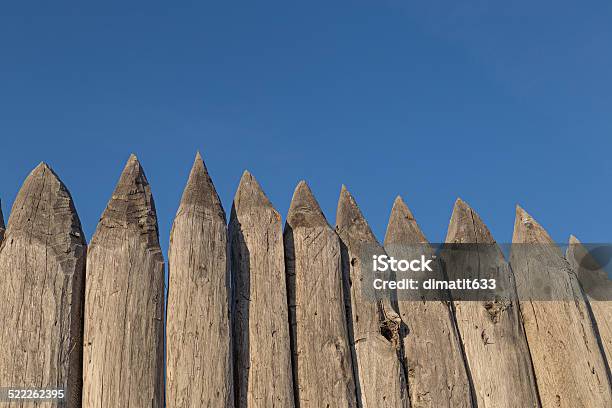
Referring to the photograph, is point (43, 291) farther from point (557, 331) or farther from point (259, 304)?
point (557, 331)

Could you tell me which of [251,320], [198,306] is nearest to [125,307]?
[198,306]

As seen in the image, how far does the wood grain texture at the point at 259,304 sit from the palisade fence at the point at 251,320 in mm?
11

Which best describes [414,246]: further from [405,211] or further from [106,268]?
[106,268]

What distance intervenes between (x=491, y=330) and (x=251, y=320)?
2249mm

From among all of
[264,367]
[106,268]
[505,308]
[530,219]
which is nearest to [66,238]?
[106,268]

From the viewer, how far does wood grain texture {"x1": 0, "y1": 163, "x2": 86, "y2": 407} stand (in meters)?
5.27

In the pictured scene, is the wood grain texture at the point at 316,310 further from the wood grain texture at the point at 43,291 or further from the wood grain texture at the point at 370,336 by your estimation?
the wood grain texture at the point at 43,291

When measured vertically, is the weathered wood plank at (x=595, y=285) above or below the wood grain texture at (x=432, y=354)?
above

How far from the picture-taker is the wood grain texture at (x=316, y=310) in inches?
231

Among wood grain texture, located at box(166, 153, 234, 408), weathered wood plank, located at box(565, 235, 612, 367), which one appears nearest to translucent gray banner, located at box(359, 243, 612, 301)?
weathered wood plank, located at box(565, 235, 612, 367)

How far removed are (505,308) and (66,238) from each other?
155 inches

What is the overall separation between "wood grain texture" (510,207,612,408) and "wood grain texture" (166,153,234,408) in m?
2.94

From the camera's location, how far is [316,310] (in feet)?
20.2

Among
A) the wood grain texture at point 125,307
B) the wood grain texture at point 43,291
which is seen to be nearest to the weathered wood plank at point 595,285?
the wood grain texture at point 125,307
